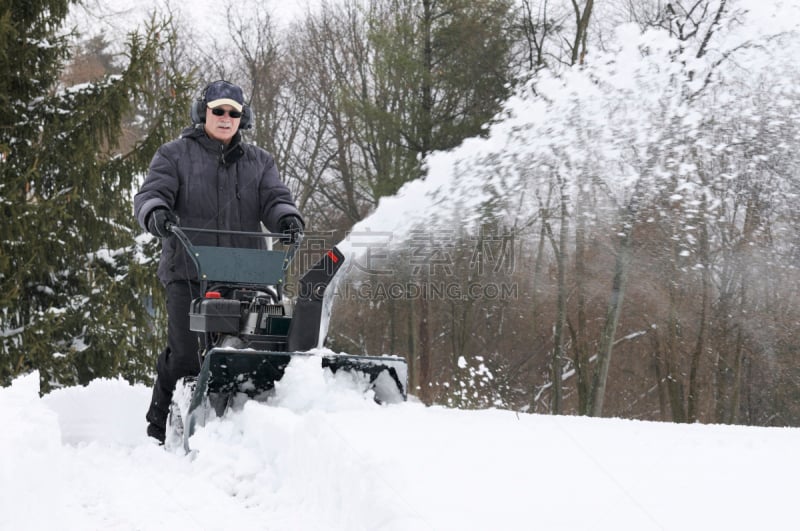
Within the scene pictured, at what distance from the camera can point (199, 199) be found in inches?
179

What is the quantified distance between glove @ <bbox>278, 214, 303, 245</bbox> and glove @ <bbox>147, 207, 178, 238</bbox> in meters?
0.61

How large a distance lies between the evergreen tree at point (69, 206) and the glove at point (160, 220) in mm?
4306

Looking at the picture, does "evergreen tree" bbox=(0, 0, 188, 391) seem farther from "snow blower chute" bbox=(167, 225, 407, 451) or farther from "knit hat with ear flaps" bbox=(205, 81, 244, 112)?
"snow blower chute" bbox=(167, 225, 407, 451)

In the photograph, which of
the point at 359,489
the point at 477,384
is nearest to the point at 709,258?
the point at 477,384

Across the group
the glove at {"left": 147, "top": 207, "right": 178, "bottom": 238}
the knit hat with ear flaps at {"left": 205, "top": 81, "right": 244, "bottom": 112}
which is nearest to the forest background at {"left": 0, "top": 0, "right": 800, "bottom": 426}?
the knit hat with ear flaps at {"left": 205, "top": 81, "right": 244, "bottom": 112}

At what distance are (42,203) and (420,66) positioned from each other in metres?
9.96

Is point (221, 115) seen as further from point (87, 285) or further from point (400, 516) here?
point (87, 285)

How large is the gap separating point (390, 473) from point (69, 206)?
710cm

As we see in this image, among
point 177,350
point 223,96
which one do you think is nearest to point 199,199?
point 223,96

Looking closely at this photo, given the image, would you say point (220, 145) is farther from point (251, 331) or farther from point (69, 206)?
point (69, 206)

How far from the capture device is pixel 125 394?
233 inches

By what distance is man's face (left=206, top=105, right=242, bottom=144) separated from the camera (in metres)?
4.58

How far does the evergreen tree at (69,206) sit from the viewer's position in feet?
26.4

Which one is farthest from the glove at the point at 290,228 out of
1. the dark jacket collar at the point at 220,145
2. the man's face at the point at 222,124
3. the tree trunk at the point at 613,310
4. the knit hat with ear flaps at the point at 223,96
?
the tree trunk at the point at 613,310
